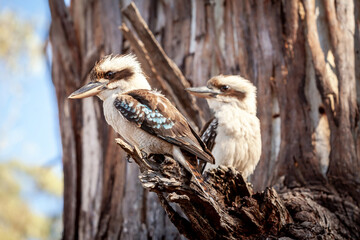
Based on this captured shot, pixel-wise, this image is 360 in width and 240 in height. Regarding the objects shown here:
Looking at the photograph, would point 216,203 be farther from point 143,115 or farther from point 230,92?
point 230,92

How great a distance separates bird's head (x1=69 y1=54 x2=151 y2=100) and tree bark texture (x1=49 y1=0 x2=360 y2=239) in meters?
0.64

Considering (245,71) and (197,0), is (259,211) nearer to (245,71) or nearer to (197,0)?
(245,71)

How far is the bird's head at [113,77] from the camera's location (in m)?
3.49

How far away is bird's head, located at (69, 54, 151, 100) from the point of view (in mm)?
3490

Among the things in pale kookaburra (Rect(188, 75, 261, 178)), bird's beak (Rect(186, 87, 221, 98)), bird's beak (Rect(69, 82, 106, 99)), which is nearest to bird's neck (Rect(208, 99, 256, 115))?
pale kookaburra (Rect(188, 75, 261, 178))

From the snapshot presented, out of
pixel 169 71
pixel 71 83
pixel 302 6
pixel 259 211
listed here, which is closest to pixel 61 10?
pixel 71 83

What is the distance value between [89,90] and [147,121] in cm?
53

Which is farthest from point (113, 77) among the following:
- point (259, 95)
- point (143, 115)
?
point (259, 95)

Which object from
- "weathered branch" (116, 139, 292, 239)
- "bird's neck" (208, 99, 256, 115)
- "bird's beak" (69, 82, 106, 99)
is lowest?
"weathered branch" (116, 139, 292, 239)

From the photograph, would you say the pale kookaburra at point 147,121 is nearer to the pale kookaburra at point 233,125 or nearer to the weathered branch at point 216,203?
the weathered branch at point 216,203

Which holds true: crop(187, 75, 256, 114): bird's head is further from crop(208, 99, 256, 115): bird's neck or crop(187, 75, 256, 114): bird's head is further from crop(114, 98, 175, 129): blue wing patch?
crop(114, 98, 175, 129): blue wing patch

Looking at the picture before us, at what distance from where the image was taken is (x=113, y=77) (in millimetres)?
3537

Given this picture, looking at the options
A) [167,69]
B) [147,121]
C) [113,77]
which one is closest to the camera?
[147,121]

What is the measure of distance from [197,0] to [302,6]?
3.70ft
